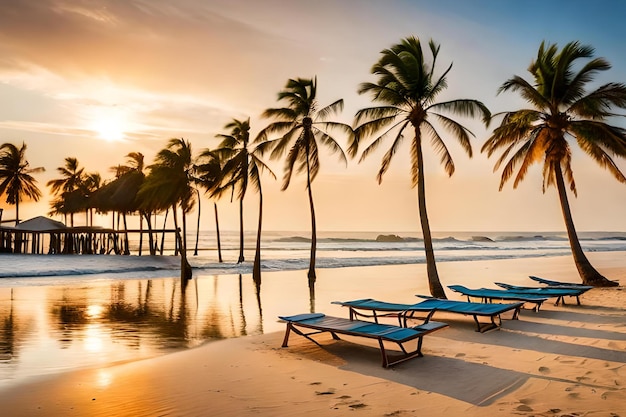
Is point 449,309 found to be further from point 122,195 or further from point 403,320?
point 122,195

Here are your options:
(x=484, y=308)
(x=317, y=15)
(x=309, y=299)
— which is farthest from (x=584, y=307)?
(x=317, y=15)

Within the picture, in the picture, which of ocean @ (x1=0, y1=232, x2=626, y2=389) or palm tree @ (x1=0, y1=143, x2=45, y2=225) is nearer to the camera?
ocean @ (x1=0, y1=232, x2=626, y2=389)

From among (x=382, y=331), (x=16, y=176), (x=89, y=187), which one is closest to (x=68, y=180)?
(x=89, y=187)

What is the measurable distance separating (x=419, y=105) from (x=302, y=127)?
9.19 meters

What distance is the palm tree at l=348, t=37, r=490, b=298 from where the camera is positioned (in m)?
16.0

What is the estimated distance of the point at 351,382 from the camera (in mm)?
5906

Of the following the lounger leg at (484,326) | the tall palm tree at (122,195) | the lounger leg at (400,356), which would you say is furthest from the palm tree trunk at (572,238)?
the tall palm tree at (122,195)

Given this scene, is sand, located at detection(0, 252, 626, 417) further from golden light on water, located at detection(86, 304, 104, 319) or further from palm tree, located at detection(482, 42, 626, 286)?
palm tree, located at detection(482, 42, 626, 286)

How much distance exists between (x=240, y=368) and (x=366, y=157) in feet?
39.7

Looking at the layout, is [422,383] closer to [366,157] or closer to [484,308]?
[484,308]

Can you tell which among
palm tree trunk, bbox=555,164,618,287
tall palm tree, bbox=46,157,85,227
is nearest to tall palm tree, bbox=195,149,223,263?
palm tree trunk, bbox=555,164,618,287

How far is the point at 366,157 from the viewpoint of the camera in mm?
17484

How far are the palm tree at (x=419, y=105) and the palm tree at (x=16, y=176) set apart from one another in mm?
41420

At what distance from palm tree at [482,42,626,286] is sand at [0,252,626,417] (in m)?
10.7
